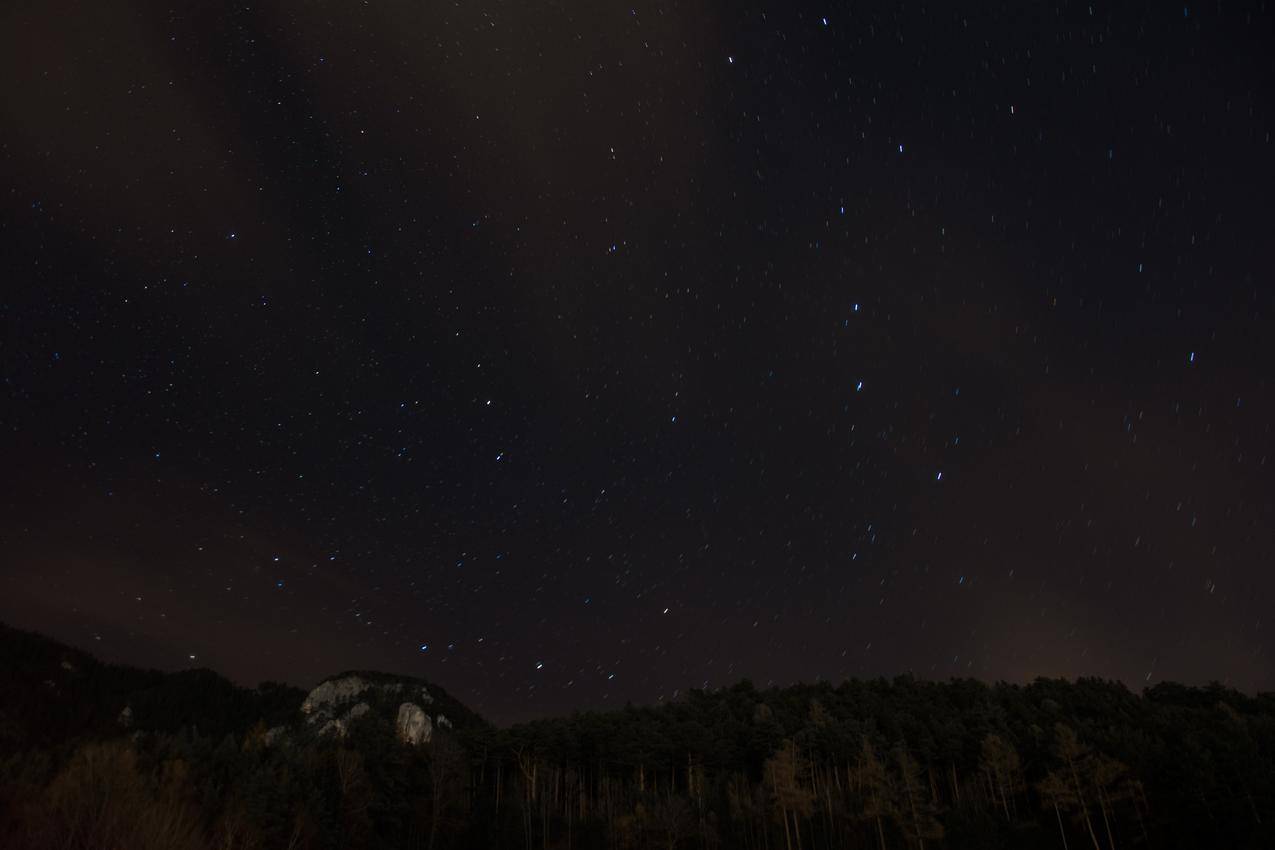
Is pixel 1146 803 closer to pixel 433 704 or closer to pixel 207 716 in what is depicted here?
pixel 433 704

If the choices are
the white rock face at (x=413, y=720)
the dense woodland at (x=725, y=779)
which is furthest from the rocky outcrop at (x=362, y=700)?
the dense woodland at (x=725, y=779)

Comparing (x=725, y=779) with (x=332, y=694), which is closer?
(x=725, y=779)

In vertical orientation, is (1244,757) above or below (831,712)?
below

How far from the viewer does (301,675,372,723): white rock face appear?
15888 cm

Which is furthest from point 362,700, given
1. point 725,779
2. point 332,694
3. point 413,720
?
point 725,779

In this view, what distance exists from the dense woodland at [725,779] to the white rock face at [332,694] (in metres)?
75.9

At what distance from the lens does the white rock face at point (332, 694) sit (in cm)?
15888

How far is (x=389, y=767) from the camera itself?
242ft

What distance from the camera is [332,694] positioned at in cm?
16350

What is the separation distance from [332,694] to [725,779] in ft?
362

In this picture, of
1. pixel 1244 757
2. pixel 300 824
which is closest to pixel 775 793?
pixel 1244 757

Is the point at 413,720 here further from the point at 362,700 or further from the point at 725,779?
the point at 725,779

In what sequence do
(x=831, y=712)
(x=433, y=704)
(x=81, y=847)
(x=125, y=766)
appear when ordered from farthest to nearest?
(x=433, y=704), (x=831, y=712), (x=125, y=766), (x=81, y=847)

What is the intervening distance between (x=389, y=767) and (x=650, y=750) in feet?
98.9
